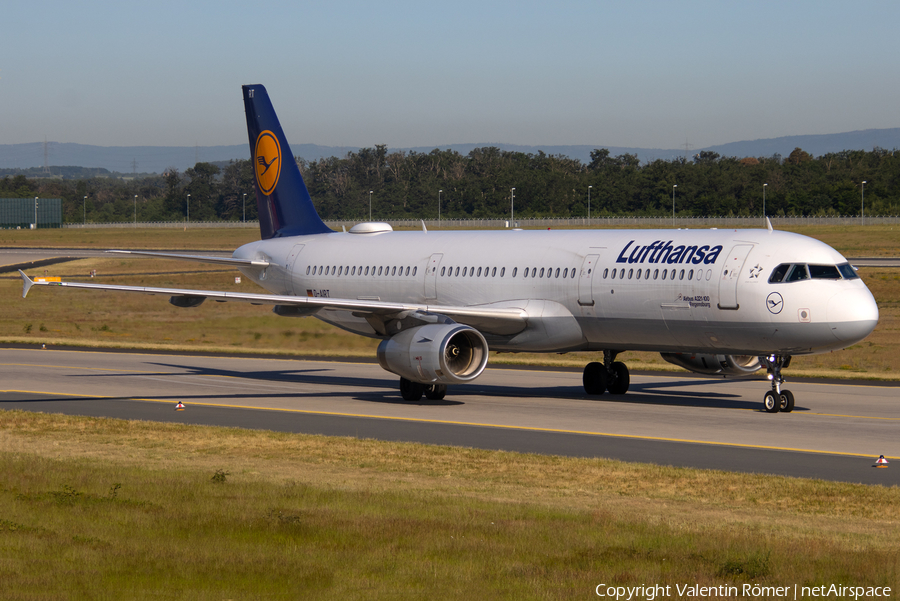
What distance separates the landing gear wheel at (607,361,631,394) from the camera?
31.4 m

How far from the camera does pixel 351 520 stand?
13.9 m

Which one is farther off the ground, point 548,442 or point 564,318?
point 564,318

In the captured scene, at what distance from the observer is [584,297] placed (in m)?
28.7

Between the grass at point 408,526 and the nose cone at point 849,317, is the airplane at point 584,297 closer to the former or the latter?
the nose cone at point 849,317

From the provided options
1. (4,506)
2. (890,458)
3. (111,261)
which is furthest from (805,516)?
(111,261)

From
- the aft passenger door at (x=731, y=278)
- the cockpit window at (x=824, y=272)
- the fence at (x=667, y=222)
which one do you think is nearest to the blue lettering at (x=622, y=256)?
the aft passenger door at (x=731, y=278)

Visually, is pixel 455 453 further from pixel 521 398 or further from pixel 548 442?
pixel 521 398

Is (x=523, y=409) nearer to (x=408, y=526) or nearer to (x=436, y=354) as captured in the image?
(x=436, y=354)

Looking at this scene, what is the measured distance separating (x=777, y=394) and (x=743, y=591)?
17019 mm

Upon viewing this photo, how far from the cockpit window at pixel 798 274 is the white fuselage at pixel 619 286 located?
5.9 inches

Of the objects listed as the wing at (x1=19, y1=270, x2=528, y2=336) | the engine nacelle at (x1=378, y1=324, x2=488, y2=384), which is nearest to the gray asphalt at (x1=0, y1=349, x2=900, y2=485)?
the engine nacelle at (x1=378, y1=324, x2=488, y2=384)

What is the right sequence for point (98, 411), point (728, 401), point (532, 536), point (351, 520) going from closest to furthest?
point (532, 536)
point (351, 520)
point (98, 411)
point (728, 401)

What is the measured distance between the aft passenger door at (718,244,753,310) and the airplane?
25 millimetres

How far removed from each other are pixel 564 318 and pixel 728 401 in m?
5.08
